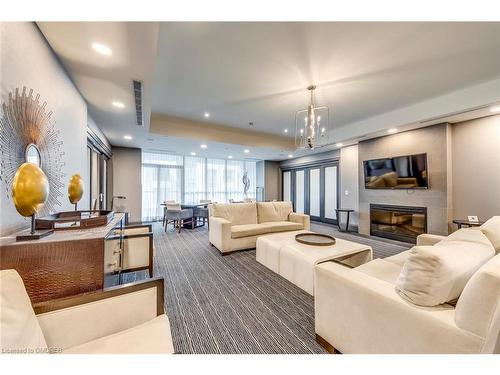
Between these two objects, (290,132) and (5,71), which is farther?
(290,132)

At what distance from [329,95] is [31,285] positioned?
3.94 m

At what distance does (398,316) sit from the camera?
3.43 ft

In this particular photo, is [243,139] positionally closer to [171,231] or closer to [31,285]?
[171,231]

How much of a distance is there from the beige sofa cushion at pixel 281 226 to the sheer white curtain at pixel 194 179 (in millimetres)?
4412

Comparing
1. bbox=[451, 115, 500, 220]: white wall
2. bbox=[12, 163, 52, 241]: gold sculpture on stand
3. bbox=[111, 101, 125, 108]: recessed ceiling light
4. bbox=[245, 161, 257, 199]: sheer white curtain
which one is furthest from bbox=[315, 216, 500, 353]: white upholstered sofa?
bbox=[245, 161, 257, 199]: sheer white curtain

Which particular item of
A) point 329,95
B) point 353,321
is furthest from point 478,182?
point 353,321

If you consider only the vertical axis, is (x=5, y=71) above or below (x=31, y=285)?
above

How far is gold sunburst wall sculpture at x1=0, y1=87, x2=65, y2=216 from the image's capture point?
1255mm

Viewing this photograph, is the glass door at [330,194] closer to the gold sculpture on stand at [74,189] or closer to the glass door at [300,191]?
the glass door at [300,191]

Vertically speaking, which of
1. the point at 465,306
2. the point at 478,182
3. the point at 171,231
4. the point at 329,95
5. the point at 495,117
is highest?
the point at 329,95

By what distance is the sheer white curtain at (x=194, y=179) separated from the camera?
25.1 feet

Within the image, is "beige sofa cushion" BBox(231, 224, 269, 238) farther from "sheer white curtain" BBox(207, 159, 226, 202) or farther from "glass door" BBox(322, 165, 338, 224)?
"sheer white curtain" BBox(207, 159, 226, 202)

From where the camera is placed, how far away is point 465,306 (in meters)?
0.88
